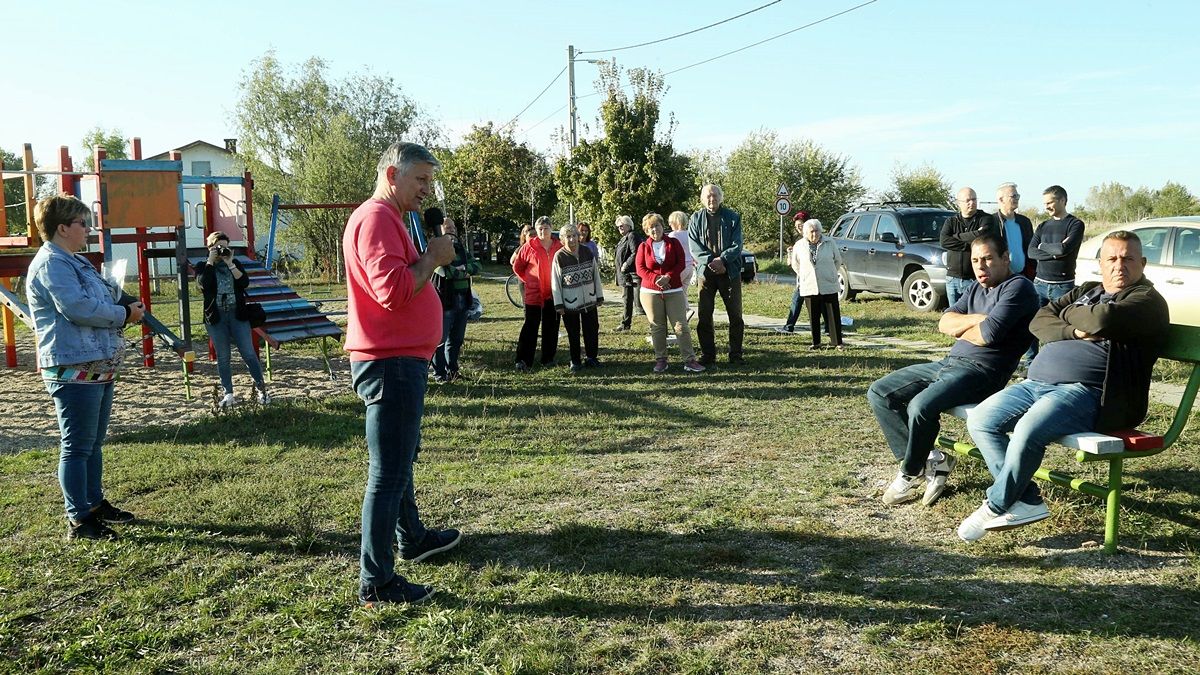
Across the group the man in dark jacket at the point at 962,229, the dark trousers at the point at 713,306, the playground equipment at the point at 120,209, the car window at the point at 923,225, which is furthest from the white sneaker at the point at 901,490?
the car window at the point at 923,225

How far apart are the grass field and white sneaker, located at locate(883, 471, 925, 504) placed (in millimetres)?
63

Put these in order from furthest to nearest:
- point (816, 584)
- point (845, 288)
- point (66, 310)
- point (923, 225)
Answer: point (845, 288) → point (923, 225) → point (66, 310) → point (816, 584)

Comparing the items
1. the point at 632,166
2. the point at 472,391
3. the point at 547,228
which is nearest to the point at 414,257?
the point at 472,391

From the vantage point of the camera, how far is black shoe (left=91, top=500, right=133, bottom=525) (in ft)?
16.3

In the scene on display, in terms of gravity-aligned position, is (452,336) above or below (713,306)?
below

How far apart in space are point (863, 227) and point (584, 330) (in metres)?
8.58

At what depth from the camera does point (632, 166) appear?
25.3m

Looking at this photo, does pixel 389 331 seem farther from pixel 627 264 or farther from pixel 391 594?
pixel 627 264

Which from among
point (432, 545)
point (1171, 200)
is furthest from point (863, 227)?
point (1171, 200)

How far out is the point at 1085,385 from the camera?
171 inches

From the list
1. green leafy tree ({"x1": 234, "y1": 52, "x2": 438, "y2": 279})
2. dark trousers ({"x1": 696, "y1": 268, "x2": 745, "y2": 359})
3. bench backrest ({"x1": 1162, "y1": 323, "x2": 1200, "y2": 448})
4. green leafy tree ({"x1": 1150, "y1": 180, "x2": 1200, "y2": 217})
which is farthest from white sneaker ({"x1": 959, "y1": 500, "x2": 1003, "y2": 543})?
green leafy tree ({"x1": 1150, "y1": 180, "x2": 1200, "y2": 217})

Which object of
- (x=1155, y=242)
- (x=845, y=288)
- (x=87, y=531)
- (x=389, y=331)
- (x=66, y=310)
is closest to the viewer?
(x=389, y=331)

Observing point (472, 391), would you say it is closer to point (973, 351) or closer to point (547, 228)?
point (547, 228)

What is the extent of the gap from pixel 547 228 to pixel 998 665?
7.89 meters
